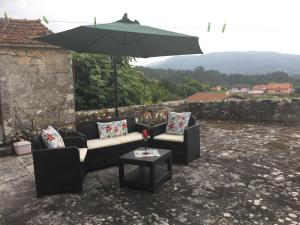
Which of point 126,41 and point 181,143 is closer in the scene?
point 181,143

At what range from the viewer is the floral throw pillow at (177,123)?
5.03m

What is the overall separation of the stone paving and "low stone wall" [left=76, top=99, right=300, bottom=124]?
2.84 m

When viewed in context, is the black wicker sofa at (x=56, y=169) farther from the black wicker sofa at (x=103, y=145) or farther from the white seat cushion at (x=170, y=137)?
the white seat cushion at (x=170, y=137)

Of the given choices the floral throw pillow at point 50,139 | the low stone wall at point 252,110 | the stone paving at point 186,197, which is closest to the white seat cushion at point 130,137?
the stone paving at point 186,197

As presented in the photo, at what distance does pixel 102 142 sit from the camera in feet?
15.0

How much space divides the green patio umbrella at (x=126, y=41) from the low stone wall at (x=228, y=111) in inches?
84.4

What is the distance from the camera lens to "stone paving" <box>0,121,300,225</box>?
113 inches

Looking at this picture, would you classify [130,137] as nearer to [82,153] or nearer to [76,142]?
[76,142]

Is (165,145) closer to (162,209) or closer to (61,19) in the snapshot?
(162,209)

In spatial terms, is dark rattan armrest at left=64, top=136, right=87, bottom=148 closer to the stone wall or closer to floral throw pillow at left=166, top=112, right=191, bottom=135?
floral throw pillow at left=166, top=112, right=191, bottom=135

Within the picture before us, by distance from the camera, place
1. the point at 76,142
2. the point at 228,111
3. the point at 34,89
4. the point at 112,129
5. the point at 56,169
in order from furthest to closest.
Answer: the point at 228,111
the point at 34,89
the point at 112,129
the point at 76,142
the point at 56,169

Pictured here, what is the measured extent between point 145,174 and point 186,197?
29.4 inches

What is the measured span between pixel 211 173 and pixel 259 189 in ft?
2.52

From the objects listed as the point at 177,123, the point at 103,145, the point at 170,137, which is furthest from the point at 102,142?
the point at 177,123
